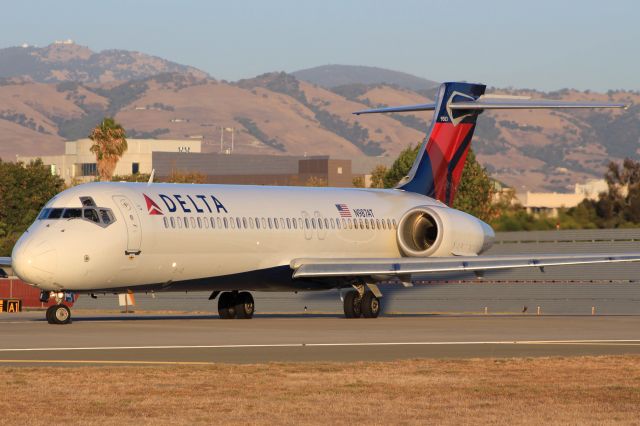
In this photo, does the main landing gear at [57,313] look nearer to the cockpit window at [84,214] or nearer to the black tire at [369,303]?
the cockpit window at [84,214]

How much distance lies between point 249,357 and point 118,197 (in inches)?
473

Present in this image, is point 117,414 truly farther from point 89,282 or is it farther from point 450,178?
point 450,178

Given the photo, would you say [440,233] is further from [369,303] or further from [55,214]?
[55,214]

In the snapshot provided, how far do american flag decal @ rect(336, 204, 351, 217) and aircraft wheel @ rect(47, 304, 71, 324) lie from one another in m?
10.9

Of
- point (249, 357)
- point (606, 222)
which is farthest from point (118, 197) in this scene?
point (606, 222)

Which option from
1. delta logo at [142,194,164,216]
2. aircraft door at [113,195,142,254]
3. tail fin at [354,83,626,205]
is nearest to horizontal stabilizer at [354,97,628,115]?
tail fin at [354,83,626,205]

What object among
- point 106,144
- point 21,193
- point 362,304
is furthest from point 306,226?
point 106,144

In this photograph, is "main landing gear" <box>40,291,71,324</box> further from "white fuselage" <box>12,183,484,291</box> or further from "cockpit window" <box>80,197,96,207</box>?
"cockpit window" <box>80,197,96,207</box>

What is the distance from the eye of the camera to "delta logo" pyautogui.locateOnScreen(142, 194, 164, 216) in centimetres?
3481

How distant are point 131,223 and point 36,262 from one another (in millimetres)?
3033

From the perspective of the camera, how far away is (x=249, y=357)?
23469 mm

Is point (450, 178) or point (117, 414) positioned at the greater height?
point (450, 178)

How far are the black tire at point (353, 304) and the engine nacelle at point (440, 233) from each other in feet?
9.70

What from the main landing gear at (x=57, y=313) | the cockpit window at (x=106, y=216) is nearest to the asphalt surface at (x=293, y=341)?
the main landing gear at (x=57, y=313)
